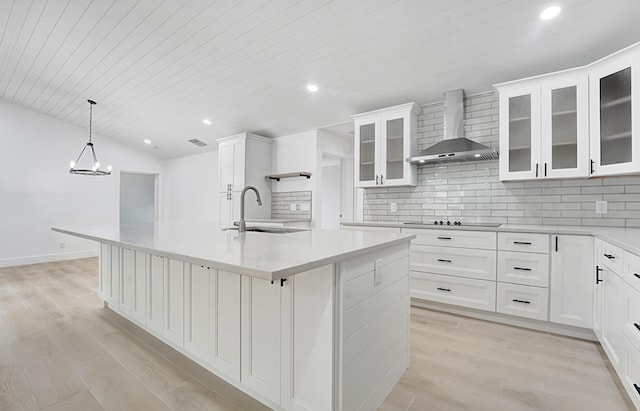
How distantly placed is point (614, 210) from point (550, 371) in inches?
65.8

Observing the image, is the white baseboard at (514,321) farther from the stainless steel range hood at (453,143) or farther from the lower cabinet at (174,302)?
the lower cabinet at (174,302)

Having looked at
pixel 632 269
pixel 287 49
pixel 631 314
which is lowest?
pixel 631 314

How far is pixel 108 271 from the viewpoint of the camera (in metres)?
3.03

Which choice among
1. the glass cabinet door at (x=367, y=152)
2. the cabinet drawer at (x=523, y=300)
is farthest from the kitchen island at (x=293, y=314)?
the glass cabinet door at (x=367, y=152)

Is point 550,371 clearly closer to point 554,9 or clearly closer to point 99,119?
point 554,9

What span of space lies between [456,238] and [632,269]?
139cm

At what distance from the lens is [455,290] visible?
2.93 metres

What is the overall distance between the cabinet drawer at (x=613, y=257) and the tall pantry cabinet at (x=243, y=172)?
4.26m

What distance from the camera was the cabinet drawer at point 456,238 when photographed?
276 cm

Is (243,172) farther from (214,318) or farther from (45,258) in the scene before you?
(45,258)

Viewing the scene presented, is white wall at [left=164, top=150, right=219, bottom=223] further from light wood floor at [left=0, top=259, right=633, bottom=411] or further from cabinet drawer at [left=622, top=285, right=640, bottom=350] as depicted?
cabinet drawer at [left=622, top=285, right=640, bottom=350]

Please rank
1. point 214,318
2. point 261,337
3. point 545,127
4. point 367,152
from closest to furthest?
1. point 261,337
2. point 214,318
3. point 545,127
4. point 367,152

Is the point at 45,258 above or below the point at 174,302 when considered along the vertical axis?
below

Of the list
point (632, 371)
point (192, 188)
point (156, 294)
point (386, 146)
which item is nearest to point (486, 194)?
point (386, 146)
